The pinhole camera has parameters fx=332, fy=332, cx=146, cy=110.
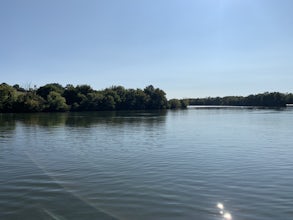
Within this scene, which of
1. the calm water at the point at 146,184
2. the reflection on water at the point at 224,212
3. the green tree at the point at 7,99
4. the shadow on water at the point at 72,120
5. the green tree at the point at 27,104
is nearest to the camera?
the reflection on water at the point at 224,212

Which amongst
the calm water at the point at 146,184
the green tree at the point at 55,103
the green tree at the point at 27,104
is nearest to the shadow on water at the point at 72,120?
the calm water at the point at 146,184

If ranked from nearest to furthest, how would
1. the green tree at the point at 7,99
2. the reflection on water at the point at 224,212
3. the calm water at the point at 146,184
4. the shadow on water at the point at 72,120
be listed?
the reflection on water at the point at 224,212 → the calm water at the point at 146,184 → the shadow on water at the point at 72,120 → the green tree at the point at 7,99

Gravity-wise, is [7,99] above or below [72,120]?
above

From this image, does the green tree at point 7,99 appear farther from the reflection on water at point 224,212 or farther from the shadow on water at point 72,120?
the reflection on water at point 224,212

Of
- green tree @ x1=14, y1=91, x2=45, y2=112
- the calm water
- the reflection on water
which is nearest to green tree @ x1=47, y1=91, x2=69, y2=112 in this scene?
green tree @ x1=14, y1=91, x2=45, y2=112

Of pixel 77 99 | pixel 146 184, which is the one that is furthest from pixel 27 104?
pixel 146 184

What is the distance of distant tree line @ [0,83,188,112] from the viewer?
433 ft

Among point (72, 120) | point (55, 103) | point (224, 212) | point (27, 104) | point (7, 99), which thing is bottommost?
point (224, 212)

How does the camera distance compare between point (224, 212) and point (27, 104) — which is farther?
point (27, 104)

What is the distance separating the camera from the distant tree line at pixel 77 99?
132000 millimetres

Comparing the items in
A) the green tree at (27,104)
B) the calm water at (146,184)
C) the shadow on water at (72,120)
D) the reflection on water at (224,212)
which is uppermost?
the green tree at (27,104)

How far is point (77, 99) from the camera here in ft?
523

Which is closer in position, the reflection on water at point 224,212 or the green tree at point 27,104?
the reflection on water at point 224,212

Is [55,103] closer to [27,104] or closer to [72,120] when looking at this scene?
[27,104]
